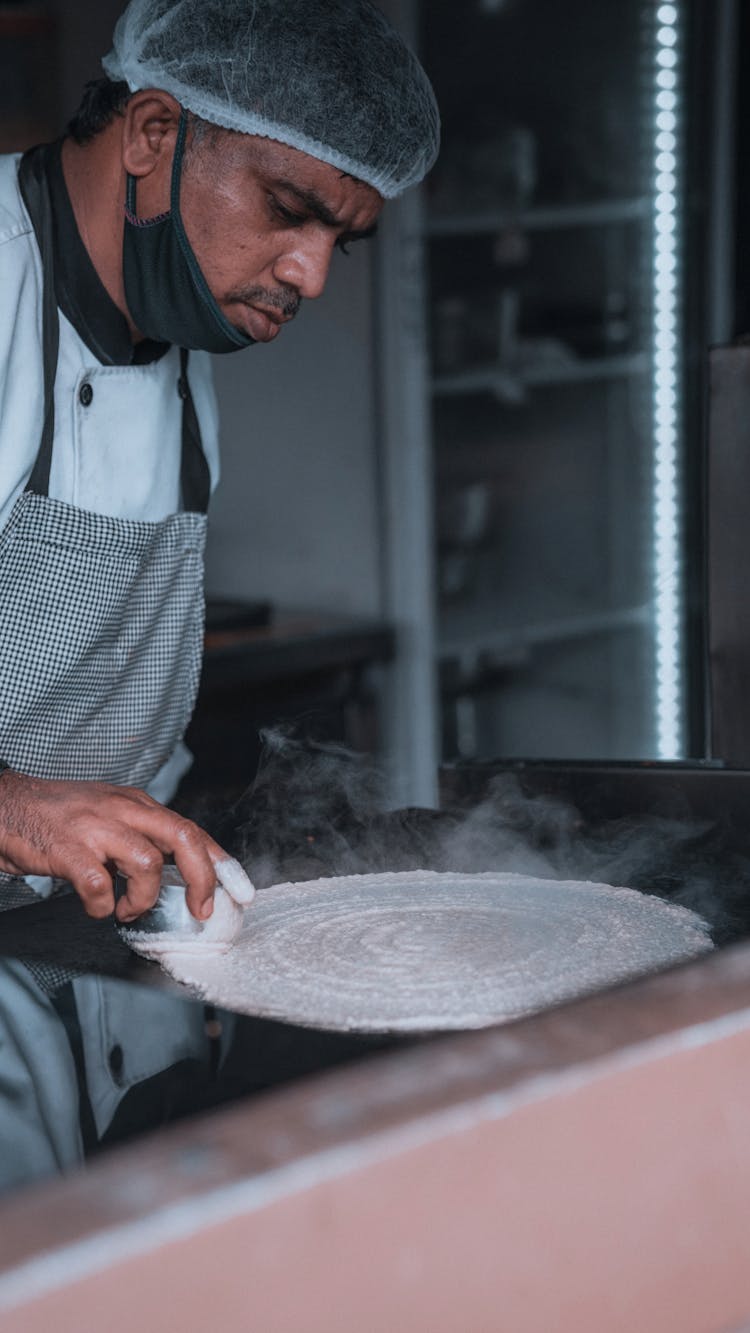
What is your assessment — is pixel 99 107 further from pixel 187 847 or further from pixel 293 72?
pixel 187 847

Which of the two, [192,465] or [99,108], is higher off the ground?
[99,108]

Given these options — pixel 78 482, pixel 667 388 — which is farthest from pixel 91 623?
pixel 667 388

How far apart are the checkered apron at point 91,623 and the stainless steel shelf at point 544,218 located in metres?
1.49

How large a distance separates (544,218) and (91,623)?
206cm

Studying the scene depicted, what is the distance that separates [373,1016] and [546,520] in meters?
2.76

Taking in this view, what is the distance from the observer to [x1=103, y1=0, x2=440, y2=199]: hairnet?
143 cm

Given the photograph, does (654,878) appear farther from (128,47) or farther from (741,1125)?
(128,47)

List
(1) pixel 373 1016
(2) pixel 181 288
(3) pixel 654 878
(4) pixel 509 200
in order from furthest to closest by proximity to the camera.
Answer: (4) pixel 509 200, (2) pixel 181 288, (3) pixel 654 878, (1) pixel 373 1016

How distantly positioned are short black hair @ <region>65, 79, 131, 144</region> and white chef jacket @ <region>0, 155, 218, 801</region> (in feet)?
0.30

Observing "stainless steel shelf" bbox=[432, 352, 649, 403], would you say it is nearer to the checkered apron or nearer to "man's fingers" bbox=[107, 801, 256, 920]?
the checkered apron

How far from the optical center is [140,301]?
61.2 inches

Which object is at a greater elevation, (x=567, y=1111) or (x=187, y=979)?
(x=567, y=1111)

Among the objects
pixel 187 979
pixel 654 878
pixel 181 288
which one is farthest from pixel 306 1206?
pixel 181 288

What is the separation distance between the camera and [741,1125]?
659 mm
